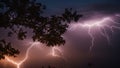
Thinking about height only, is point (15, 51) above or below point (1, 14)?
below

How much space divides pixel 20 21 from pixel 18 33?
1.91ft

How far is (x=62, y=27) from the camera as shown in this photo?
811cm

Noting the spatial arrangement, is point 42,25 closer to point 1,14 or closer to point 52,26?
point 52,26

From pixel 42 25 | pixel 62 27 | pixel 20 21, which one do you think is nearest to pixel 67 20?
pixel 62 27

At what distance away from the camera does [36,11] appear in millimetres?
8070

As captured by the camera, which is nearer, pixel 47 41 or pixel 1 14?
pixel 1 14

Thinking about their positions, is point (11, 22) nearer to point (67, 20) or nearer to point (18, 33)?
point (18, 33)

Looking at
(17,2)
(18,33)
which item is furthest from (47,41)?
(17,2)

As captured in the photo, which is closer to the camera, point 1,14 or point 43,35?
point 1,14

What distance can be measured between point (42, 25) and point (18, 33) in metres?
0.82

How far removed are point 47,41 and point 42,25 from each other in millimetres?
511

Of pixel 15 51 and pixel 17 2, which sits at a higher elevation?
pixel 17 2

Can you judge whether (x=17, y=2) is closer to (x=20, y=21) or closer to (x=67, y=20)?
(x=20, y=21)

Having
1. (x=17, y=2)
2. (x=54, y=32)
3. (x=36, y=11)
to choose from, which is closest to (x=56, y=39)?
(x=54, y=32)
